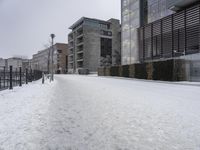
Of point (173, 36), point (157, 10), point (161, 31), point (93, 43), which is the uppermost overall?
point (93, 43)

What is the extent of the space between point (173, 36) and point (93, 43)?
6273 cm

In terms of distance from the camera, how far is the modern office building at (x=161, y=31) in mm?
28062

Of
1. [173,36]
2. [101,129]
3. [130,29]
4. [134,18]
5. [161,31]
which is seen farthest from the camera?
[130,29]

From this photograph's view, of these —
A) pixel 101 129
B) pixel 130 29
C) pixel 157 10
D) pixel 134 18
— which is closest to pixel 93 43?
pixel 130 29

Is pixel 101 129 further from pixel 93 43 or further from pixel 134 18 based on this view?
pixel 93 43

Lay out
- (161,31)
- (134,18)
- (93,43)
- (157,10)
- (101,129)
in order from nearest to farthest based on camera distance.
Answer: (101,129) < (161,31) < (157,10) < (134,18) < (93,43)

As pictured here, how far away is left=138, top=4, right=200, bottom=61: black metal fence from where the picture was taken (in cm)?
2819

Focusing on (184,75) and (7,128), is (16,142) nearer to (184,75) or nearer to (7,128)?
(7,128)

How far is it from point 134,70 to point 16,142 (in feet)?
100

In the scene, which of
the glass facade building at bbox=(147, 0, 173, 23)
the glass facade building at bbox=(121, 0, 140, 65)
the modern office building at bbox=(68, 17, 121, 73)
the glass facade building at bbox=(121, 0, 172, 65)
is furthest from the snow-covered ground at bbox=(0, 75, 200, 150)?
the modern office building at bbox=(68, 17, 121, 73)

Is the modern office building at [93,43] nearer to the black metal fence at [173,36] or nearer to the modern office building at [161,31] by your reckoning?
the modern office building at [161,31]

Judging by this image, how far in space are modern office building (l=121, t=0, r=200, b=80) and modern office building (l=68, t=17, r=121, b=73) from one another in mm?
38610

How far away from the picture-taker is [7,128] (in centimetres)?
514

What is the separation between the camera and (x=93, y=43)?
9194cm
